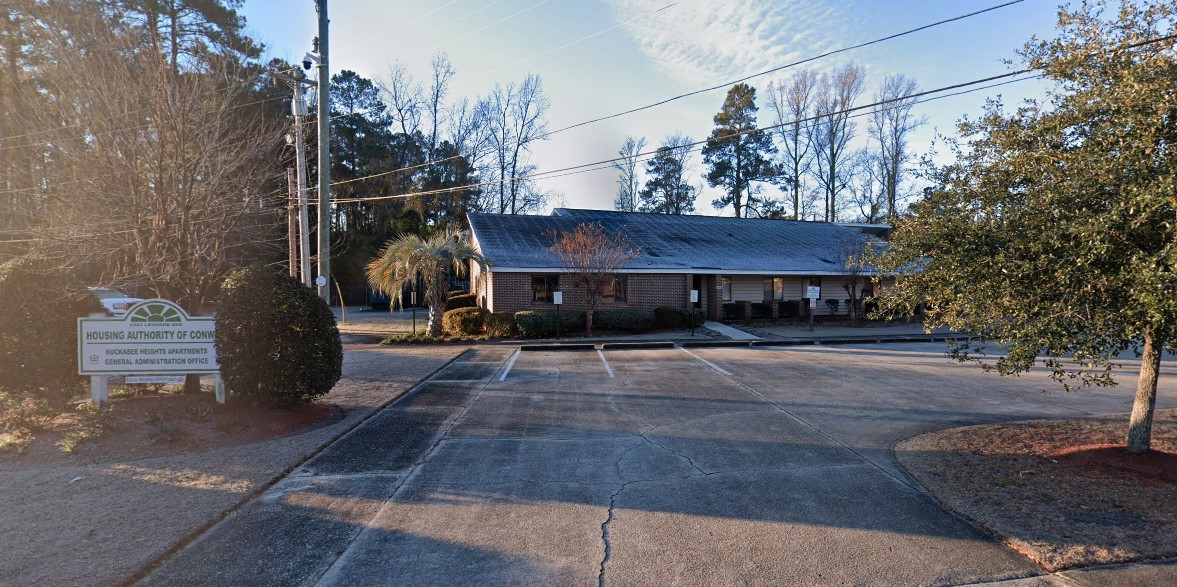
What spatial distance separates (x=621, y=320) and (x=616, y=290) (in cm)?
225

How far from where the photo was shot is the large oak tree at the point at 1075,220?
196 inches

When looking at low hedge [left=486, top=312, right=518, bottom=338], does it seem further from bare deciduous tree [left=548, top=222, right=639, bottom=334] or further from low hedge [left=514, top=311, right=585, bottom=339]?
bare deciduous tree [left=548, top=222, right=639, bottom=334]

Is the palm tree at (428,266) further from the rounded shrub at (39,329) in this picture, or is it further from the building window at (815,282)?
the building window at (815,282)

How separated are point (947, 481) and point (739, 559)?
111 inches

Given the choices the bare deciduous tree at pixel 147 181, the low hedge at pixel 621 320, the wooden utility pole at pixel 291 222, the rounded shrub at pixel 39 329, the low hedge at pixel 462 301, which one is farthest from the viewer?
the low hedge at pixel 462 301

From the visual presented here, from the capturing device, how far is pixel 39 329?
7828 millimetres

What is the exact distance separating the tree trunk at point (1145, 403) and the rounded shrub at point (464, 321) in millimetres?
17737

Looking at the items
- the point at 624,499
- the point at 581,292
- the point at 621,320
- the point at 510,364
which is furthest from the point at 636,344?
the point at 624,499

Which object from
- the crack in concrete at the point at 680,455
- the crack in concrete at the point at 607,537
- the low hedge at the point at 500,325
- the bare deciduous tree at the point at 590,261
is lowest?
the crack in concrete at the point at 607,537

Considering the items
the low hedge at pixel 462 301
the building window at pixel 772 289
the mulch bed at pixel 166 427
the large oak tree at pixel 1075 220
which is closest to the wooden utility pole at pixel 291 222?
the low hedge at pixel 462 301

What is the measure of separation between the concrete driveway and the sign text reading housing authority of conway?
8.57ft

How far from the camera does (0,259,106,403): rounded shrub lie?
25.0ft

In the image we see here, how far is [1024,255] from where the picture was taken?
5.80 metres

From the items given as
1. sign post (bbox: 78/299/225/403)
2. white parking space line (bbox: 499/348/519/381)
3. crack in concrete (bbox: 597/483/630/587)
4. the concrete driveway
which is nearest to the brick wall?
white parking space line (bbox: 499/348/519/381)
